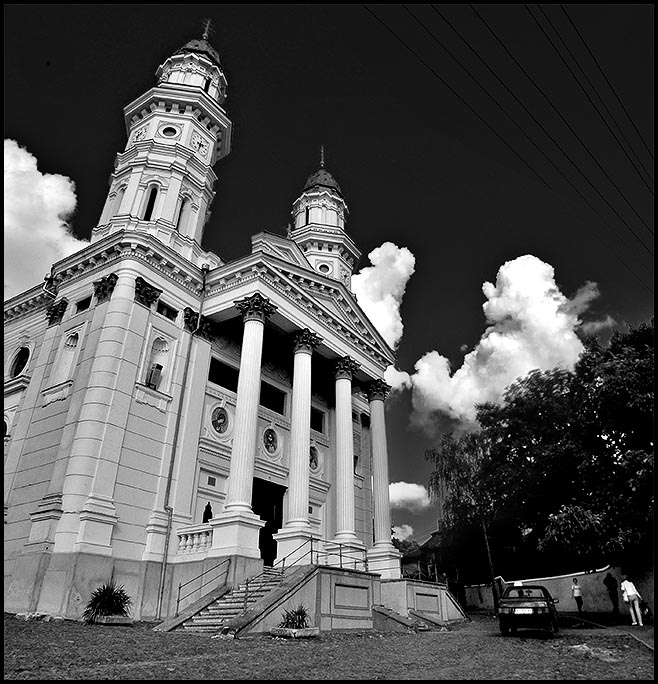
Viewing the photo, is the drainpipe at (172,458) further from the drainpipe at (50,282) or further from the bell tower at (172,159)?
the drainpipe at (50,282)

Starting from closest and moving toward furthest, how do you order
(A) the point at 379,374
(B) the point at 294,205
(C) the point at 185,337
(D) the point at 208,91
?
(C) the point at 185,337 < (A) the point at 379,374 < (D) the point at 208,91 < (B) the point at 294,205

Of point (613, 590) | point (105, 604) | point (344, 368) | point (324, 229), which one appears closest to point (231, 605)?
point (105, 604)

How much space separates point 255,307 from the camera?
22.7m

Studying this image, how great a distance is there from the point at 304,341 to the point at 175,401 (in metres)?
6.46

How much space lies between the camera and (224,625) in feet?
44.1

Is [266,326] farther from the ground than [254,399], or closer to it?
farther from the ground

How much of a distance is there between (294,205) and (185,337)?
23.1 m

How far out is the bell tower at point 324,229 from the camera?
1558 inches

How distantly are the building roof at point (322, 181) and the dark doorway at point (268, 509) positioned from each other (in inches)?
1030

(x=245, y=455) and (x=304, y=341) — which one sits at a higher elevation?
(x=304, y=341)

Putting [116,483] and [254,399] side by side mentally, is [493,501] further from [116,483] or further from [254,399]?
[116,483]

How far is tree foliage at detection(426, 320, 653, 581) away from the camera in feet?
55.5

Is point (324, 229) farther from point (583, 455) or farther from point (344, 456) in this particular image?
point (583, 455)

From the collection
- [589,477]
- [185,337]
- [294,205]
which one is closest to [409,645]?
[589,477]
